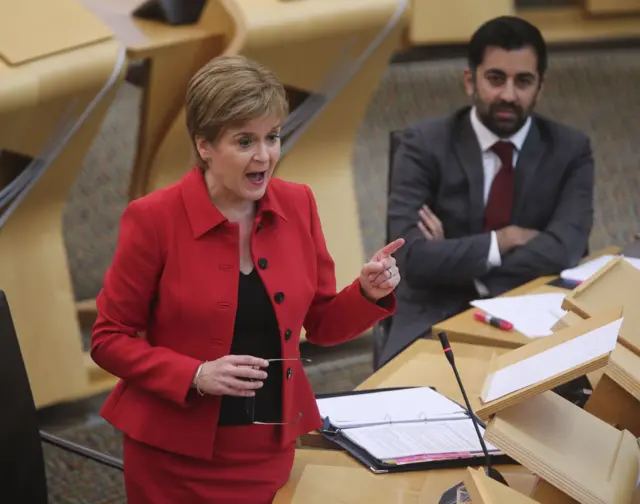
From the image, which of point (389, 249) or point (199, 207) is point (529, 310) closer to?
point (389, 249)

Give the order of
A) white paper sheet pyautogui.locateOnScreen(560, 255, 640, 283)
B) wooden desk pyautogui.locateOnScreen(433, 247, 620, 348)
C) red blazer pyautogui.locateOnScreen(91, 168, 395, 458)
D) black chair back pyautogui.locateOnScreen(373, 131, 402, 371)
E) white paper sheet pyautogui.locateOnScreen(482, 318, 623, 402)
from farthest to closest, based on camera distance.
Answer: black chair back pyautogui.locateOnScreen(373, 131, 402, 371)
white paper sheet pyautogui.locateOnScreen(560, 255, 640, 283)
wooden desk pyautogui.locateOnScreen(433, 247, 620, 348)
red blazer pyautogui.locateOnScreen(91, 168, 395, 458)
white paper sheet pyautogui.locateOnScreen(482, 318, 623, 402)

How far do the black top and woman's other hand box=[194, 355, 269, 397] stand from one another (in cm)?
13

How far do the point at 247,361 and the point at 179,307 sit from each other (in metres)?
0.19

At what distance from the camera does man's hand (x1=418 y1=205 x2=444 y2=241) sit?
289 centimetres

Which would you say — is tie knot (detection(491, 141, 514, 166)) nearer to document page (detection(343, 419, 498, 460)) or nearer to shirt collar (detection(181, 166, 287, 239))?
document page (detection(343, 419, 498, 460))

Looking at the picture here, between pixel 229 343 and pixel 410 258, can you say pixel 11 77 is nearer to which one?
pixel 410 258

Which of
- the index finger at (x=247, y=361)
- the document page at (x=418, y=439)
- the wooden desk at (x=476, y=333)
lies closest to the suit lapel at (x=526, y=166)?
the wooden desk at (x=476, y=333)

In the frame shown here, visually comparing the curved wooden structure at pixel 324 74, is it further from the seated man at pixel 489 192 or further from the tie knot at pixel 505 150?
the tie knot at pixel 505 150

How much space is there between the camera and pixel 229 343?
5.88ft

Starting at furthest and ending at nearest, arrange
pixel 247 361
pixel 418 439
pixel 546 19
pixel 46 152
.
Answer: pixel 546 19 < pixel 46 152 < pixel 418 439 < pixel 247 361

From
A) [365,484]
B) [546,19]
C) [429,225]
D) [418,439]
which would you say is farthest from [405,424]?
[546,19]

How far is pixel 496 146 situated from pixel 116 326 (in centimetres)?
149

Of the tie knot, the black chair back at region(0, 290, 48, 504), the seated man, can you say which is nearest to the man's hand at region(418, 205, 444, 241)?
the seated man

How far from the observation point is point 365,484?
1726 mm
